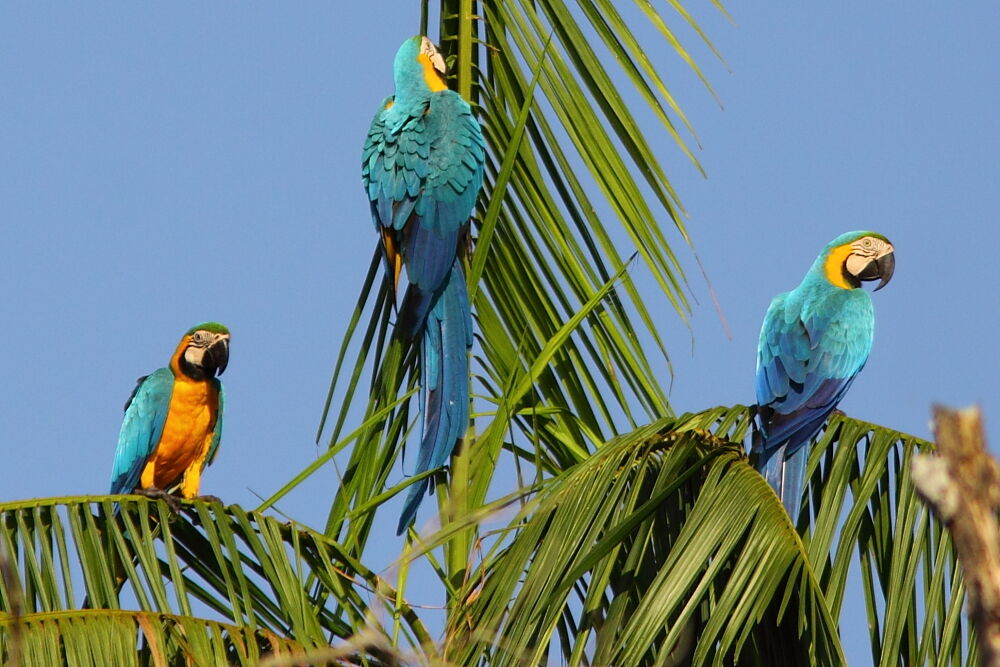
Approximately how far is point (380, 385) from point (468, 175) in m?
0.74

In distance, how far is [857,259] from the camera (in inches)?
157

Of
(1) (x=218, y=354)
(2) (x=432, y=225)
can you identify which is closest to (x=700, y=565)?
(2) (x=432, y=225)

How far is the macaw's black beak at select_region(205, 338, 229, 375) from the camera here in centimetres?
409

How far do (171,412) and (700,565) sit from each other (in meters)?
2.18

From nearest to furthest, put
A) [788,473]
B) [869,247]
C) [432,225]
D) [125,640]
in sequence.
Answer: [125,640] → [788,473] → [432,225] → [869,247]

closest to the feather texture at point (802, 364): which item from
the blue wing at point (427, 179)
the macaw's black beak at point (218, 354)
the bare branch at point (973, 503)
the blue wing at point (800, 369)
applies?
the blue wing at point (800, 369)

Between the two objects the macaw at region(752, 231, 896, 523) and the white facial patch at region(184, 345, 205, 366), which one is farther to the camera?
the white facial patch at region(184, 345, 205, 366)

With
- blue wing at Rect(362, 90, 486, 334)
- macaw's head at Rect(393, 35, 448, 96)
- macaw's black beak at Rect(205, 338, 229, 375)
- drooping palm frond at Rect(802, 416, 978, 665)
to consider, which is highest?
macaw's head at Rect(393, 35, 448, 96)

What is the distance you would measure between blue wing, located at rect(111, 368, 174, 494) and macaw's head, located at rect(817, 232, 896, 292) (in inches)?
80.0

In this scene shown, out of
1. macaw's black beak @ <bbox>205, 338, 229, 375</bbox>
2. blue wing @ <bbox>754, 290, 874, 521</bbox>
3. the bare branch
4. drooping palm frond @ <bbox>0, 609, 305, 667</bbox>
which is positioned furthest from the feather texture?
the bare branch

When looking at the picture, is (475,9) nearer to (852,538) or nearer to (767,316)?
(767,316)

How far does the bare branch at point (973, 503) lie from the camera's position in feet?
2.42

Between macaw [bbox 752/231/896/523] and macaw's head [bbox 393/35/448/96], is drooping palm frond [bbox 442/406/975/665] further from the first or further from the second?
macaw's head [bbox 393/35/448/96]

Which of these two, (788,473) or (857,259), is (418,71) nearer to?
(857,259)
